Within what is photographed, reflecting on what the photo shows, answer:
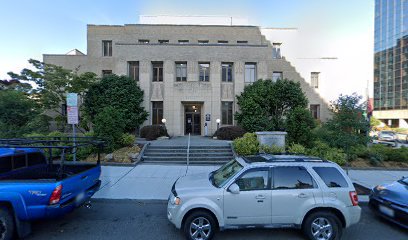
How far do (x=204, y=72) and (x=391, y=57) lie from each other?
5865 cm

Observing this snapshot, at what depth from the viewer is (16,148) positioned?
190 inches

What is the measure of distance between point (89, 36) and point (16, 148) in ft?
71.5

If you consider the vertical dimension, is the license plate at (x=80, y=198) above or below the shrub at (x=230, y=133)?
below

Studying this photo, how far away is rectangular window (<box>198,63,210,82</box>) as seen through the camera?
19.1m

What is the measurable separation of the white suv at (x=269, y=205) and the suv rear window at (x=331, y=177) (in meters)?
0.02

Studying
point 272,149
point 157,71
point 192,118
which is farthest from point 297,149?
point 157,71

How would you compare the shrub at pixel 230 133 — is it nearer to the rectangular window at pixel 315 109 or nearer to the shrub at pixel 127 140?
the shrub at pixel 127 140

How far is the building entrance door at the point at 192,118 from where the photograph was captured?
1967cm

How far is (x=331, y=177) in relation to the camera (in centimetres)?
408

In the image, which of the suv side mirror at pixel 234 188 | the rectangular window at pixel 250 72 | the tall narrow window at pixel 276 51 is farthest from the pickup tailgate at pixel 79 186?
the tall narrow window at pixel 276 51

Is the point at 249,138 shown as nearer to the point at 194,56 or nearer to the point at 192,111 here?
the point at 192,111

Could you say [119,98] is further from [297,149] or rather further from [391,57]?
[391,57]

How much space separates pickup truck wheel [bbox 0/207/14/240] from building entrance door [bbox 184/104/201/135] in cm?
1612

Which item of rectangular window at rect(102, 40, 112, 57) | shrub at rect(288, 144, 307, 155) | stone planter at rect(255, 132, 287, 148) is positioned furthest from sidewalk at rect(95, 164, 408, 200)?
rectangular window at rect(102, 40, 112, 57)
